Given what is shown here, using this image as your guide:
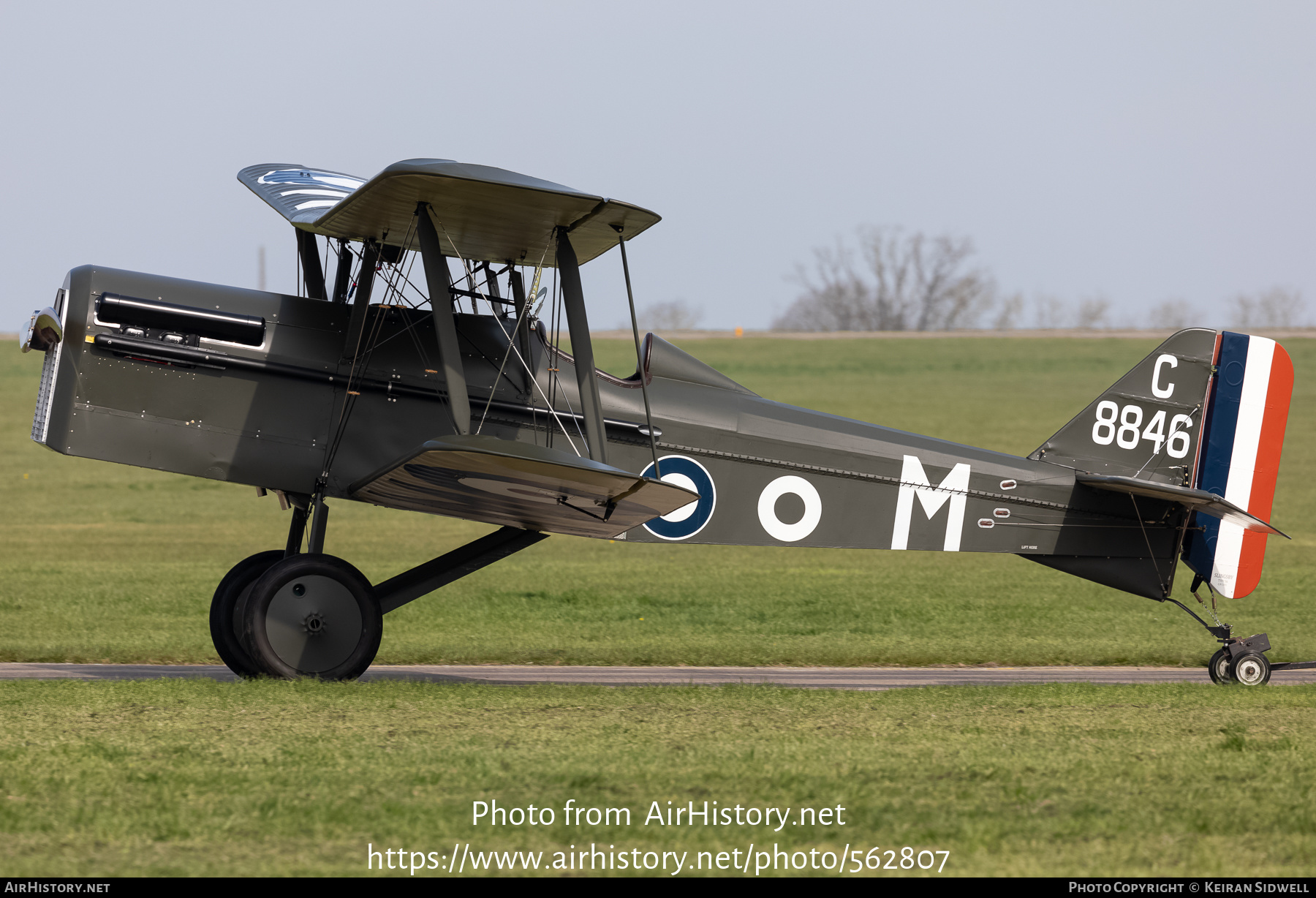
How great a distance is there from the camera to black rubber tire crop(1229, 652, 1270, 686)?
970 centimetres

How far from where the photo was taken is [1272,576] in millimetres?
17906

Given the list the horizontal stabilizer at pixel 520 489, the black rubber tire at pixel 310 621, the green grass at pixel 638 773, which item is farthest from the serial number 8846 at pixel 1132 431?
the black rubber tire at pixel 310 621

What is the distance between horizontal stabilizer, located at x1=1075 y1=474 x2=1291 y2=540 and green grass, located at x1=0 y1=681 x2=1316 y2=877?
137cm

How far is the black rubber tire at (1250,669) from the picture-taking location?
9.70 meters

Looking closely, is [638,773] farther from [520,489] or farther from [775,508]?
[775,508]

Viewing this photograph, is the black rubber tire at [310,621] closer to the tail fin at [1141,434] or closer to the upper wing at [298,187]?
the upper wing at [298,187]

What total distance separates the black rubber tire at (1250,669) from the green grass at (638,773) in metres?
1.17

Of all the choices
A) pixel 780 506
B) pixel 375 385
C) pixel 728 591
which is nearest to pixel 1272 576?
pixel 728 591

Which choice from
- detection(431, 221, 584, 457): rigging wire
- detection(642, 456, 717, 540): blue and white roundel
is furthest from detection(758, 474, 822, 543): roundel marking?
detection(431, 221, 584, 457): rigging wire

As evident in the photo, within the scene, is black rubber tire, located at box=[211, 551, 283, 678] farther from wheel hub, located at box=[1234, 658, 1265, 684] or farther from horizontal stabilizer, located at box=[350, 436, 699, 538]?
wheel hub, located at box=[1234, 658, 1265, 684]

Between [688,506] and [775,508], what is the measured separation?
0.69 metres

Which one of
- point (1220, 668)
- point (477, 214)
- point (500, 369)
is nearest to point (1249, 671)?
point (1220, 668)

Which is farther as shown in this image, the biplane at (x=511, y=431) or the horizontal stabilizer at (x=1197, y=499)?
the horizontal stabilizer at (x=1197, y=499)

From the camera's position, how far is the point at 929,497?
32.1ft
